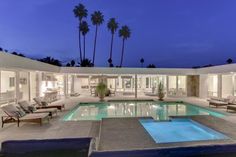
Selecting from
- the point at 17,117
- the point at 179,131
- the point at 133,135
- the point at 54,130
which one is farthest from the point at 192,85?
the point at 17,117

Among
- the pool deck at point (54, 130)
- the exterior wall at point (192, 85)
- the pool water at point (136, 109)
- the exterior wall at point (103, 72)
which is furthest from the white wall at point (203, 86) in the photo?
the pool deck at point (54, 130)

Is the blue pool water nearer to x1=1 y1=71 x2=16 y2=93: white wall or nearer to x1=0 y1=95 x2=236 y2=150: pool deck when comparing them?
x1=0 y1=95 x2=236 y2=150: pool deck

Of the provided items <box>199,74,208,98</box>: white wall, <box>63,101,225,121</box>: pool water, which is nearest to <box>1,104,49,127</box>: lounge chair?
<box>63,101,225,121</box>: pool water

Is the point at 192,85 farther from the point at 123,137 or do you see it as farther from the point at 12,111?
the point at 12,111

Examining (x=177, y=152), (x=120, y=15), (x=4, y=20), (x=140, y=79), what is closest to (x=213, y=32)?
(x=120, y=15)

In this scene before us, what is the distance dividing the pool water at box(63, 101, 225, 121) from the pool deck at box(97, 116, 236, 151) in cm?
269

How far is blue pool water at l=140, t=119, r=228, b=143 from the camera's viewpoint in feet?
22.7

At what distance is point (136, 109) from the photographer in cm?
1259

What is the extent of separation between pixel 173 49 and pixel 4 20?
43.6m

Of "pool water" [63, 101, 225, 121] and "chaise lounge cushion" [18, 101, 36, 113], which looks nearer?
"chaise lounge cushion" [18, 101, 36, 113]

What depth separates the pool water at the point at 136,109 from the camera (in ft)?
36.2

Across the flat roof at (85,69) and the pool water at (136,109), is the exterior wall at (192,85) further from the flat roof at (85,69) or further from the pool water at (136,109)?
the pool water at (136,109)

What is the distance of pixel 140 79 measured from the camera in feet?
89.2

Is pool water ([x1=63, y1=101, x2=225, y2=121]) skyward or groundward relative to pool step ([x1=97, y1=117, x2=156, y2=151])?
groundward
